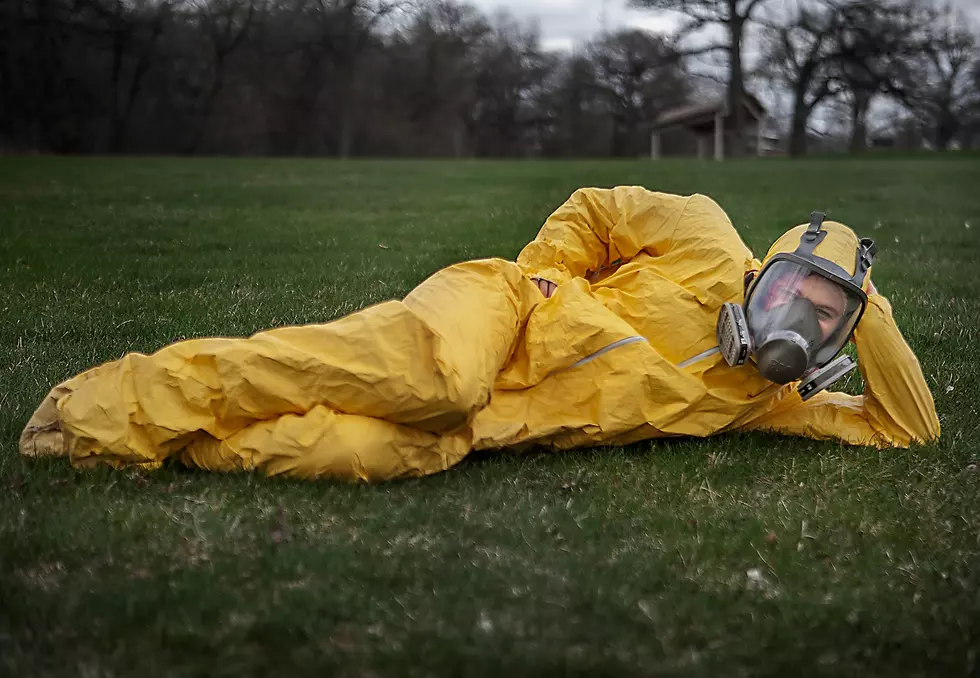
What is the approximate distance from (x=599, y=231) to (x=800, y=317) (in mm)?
1074

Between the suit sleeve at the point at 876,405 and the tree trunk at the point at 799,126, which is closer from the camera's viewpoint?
the suit sleeve at the point at 876,405

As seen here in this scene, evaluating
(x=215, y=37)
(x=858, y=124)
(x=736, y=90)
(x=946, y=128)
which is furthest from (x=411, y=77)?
(x=946, y=128)

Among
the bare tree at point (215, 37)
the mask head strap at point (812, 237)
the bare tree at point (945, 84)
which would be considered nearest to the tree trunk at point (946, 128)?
the bare tree at point (945, 84)

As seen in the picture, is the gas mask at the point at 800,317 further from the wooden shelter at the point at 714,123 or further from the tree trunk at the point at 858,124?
the tree trunk at the point at 858,124

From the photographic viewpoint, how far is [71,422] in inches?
113

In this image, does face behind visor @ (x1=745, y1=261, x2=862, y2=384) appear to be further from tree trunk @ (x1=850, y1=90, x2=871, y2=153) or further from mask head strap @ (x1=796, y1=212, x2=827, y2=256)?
tree trunk @ (x1=850, y1=90, x2=871, y2=153)

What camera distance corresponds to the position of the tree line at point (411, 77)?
99.4ft

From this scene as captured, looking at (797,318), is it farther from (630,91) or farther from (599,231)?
(630,91)

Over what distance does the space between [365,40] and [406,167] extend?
67.1 ft

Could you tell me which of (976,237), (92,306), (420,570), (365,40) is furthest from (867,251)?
(365,40)


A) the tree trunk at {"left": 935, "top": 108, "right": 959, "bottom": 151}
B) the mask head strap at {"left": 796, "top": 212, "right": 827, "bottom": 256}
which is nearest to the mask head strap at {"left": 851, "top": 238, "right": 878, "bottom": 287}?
the mask head strap at {"left": 796, "top": 212, "right": 827, "bottom": 256}

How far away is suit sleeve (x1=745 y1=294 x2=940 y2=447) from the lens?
348 cm

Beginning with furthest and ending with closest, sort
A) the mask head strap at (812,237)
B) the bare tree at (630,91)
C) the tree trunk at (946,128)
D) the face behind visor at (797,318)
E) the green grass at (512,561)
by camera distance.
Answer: the bare tree at (630,91) < the tree trunk at (946,128) < the mask head strap at (812,237) < the face behind visor at (797,318) < the green grass at (512,561)

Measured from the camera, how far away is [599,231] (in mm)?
4055
